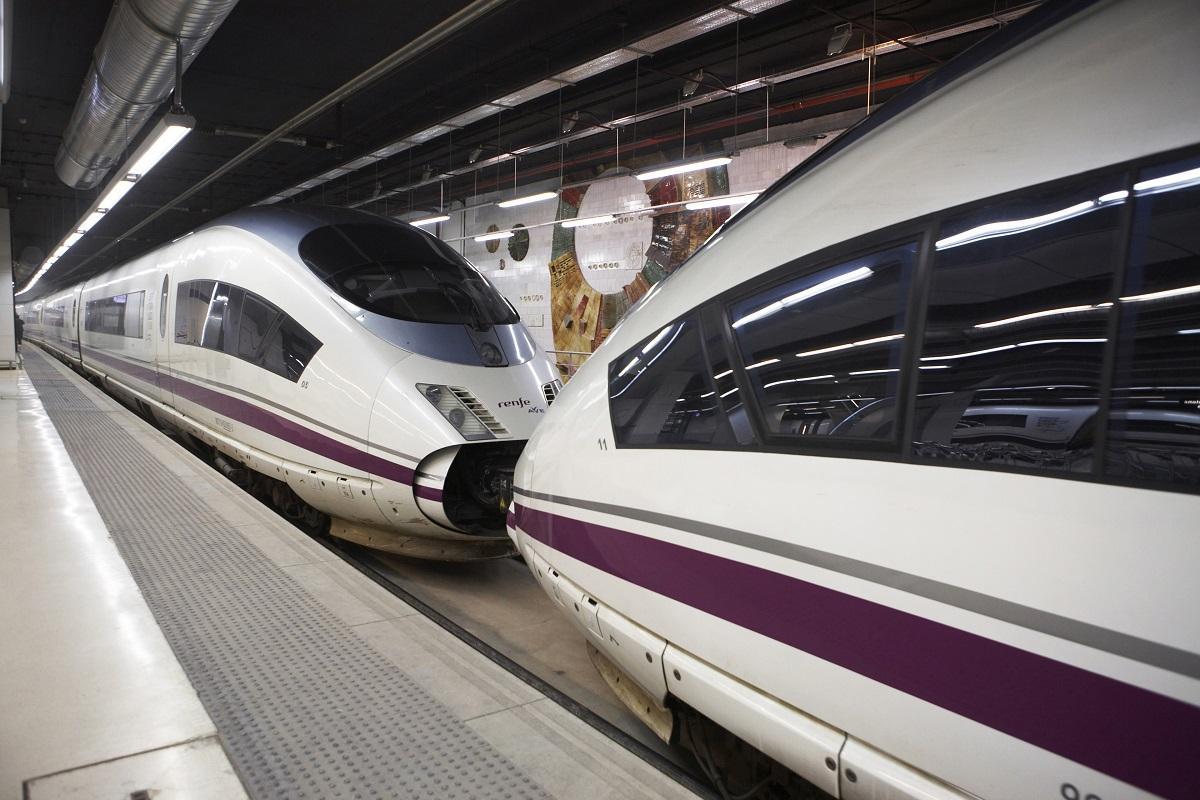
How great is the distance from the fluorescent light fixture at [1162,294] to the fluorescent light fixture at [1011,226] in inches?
8.0

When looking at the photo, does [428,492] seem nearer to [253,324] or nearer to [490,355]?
[490,355]

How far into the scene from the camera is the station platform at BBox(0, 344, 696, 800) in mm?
2168

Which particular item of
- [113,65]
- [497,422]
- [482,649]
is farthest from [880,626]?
[113,65]

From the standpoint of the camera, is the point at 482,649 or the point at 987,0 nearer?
the point at 482,649

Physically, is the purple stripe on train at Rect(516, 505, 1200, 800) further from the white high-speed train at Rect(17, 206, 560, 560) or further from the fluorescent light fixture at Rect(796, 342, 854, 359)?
the white high-speed train at Rect(17, 206, 560, 560)

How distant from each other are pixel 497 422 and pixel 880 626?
132 inches

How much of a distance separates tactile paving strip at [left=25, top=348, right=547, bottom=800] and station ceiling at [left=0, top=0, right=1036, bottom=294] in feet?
18.1

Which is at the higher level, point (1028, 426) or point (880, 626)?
point (1028, 426)

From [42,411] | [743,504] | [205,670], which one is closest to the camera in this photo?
[743,504]

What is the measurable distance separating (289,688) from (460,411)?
2311 mm

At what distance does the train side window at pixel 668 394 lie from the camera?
2498 mm

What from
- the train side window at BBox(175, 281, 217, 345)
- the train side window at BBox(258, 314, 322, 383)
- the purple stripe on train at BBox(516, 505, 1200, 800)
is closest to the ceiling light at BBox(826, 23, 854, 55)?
the train side window at BBox(258, 314, 322, 383)

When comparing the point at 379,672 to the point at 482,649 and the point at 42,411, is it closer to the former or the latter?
the point at 482,649

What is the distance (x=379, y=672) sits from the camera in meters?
2.82
